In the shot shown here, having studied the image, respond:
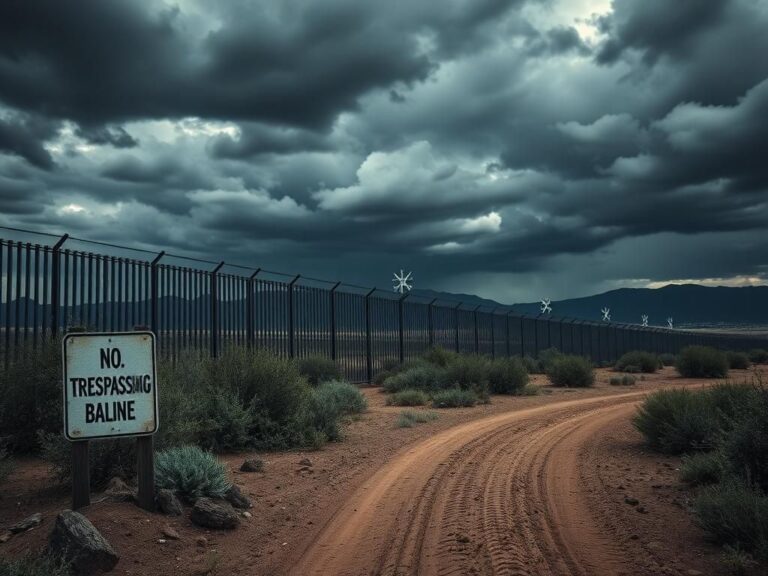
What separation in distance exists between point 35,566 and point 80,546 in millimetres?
558

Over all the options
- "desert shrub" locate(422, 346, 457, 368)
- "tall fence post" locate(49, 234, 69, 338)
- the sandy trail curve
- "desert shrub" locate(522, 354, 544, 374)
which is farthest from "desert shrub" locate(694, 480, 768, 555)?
"desert shrub" locate(522, 354, 544, 374)

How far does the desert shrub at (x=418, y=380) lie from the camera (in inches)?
932

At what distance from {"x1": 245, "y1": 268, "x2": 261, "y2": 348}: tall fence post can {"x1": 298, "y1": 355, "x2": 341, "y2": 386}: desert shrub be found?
2338 mm

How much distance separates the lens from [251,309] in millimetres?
21062

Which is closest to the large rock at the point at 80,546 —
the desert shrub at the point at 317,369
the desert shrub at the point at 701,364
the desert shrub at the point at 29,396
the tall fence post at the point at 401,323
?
the desert shrub at the point at 29,396

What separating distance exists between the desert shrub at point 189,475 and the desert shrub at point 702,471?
608 cm

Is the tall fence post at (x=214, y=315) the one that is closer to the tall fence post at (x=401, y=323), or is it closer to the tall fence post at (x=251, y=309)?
the tall fence post at (x=251, y=309)

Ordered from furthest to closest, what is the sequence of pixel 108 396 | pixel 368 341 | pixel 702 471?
1. pixel 368 341
2. pixel 702 471
3. pixel 108 396

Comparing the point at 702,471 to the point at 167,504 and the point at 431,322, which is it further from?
the point at 431,322

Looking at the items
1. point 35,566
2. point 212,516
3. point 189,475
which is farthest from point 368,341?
point 35,566

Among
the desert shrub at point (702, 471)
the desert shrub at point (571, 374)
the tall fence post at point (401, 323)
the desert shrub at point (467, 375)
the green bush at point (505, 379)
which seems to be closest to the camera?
the desert shrub at point (702, 471)

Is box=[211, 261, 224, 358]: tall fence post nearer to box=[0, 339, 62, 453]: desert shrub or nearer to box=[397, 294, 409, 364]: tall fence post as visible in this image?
box=[0, 339, 62, 453]: desert shrub

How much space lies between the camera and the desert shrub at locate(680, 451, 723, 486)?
26.5 feet

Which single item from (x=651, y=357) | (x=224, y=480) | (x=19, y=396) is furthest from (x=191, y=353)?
(x=651, y=357)
